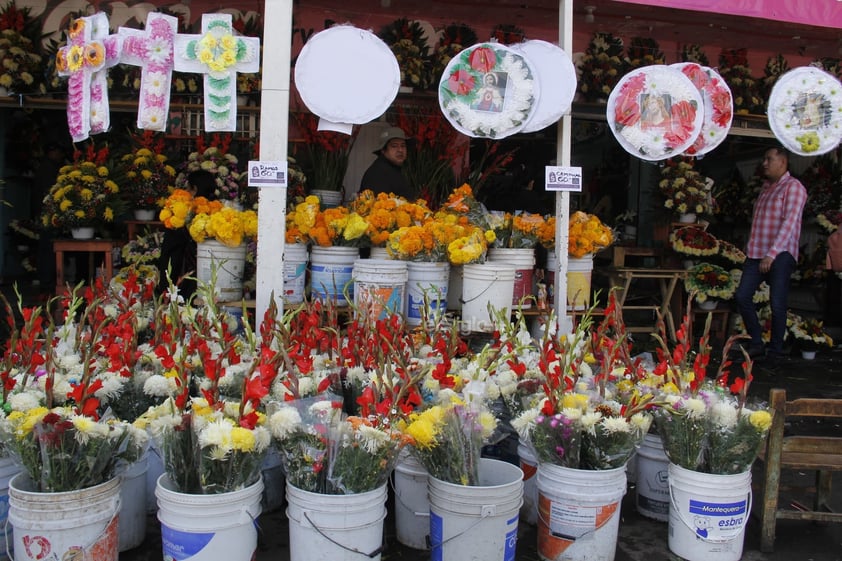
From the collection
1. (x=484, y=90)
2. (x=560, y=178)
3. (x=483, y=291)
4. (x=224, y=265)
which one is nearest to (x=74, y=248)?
(x=224, y=265)

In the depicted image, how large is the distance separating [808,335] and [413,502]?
218 inches

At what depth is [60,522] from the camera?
7.91 ft

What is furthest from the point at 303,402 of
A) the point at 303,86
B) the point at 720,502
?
the point at 303,86

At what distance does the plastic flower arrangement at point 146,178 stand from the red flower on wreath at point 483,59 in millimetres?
3512

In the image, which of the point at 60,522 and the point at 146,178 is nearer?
the point at 60,522

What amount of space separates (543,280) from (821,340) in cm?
355

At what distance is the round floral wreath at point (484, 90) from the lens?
14.0 ft

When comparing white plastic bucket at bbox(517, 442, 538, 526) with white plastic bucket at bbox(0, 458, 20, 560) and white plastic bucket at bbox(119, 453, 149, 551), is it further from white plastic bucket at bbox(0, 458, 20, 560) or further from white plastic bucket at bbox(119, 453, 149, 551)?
white plastic bucket at bbox(0, 458, 20, 560)

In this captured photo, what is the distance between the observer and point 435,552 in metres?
2.73

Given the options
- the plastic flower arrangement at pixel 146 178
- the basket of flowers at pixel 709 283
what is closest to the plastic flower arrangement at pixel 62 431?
the plastic flower arrangement at pixel 146 178

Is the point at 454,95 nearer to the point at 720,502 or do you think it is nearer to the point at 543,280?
the point at 543,280

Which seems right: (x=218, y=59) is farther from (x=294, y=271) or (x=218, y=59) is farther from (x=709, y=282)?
(x=709, y=282)

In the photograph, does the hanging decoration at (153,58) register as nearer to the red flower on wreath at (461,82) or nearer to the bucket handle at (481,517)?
the red flower on wreath at (461,82)

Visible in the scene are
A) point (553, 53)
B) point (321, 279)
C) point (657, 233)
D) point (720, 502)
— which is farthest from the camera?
point (657, 233)
